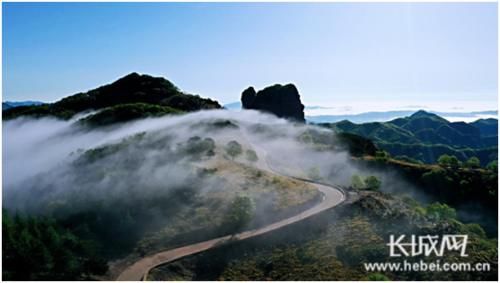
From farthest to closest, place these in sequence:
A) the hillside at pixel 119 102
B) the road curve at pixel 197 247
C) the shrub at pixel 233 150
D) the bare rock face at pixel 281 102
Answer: the bare rock face at pixel 281 102 → the hillside at pixel 119 102 → the shrub at pixel 233 150 → the road curve at pixel 197 247

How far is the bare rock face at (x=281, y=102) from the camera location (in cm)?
19125

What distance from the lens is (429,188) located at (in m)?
104

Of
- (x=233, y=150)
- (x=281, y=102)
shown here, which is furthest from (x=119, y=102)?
(x=233, y=150)

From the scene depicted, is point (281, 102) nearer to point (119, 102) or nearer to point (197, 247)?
point (119, 102)

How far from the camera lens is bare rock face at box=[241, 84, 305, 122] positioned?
627ft

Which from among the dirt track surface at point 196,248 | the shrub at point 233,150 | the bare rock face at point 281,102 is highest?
the bare rock face at point 281,102

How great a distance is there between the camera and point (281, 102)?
193m

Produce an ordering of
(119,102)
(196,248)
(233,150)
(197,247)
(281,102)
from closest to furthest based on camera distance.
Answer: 1. (196,248)
2. (197,247)
3. (233,150)
4. (119,102)
5. (281,102)

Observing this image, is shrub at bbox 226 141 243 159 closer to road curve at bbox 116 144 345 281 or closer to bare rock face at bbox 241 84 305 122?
road curve at bbox 116 144 345 281

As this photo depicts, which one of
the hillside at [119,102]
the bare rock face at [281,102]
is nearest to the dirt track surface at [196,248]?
the hillside at [119,102]

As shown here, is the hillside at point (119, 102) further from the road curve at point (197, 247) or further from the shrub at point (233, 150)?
the road curve at point (197, 247)

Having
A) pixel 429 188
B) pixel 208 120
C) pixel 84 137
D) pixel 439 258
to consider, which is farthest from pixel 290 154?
pixel 439 258

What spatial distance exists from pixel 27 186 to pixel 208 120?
69.1 metres

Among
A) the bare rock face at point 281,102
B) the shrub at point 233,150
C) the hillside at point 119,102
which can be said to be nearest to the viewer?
the shrub at point 233,150
